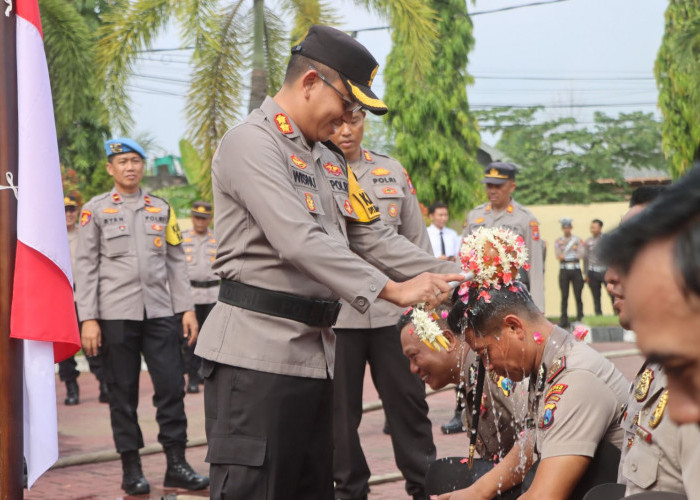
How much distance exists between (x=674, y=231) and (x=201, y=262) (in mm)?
10956

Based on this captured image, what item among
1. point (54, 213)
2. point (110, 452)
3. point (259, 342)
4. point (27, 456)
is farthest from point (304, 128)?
point (110, 452)

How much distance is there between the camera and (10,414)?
3891 mm

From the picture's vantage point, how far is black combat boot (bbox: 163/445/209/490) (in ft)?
20.1

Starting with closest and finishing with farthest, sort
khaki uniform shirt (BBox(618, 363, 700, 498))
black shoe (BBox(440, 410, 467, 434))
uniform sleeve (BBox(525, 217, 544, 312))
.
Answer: khaki uniform shirt (BBox(618, 363, 700, 498))
black shoe (BBox(440, 410, 467, 434))
uniform sleeve (BBox(525, 217, 544, 312))

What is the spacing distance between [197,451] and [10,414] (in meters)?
3.73

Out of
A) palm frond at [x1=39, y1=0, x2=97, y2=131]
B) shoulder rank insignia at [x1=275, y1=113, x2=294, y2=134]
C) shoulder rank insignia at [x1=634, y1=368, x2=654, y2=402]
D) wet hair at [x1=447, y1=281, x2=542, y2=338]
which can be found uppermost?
palm frond at [x1=39, y1=0, x2=97, y2=131]

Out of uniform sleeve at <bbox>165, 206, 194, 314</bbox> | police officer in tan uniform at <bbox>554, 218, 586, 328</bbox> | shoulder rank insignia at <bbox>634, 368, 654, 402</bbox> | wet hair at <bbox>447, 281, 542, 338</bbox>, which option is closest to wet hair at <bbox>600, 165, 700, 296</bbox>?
shoulder rank insignia at <bbox>634, 368, 654, 402</bbox>

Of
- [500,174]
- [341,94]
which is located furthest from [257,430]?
[500,174]

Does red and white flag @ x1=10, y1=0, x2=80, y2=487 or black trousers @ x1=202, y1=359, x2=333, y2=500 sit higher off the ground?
red and white flag @ x1=10, y1=0, x2=80, y2=487

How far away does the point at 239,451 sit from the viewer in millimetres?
3191

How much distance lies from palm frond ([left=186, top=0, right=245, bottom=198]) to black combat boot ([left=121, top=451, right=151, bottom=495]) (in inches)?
157

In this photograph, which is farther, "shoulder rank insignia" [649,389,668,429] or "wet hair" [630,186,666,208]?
"wet hair" [630,186,666,208]

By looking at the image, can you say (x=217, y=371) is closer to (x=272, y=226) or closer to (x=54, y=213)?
(x=272, y=226)

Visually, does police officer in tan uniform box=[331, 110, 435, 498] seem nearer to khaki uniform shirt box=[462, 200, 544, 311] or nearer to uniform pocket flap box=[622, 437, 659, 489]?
uniform pocket flap box=[622, 437, 659, 489]
